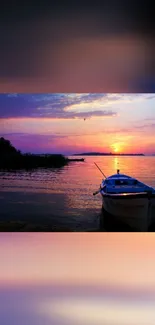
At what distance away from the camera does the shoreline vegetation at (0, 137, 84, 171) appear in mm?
5695

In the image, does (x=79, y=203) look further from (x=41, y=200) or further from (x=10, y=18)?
(x=10, y=18)

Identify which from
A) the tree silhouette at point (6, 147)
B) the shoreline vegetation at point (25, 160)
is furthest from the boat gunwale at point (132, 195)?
the tree silhouette at point (6, 147)

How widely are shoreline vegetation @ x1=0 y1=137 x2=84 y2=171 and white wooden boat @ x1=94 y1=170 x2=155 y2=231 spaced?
54cm

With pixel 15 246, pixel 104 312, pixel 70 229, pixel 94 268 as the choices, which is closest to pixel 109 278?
pixel 94 268

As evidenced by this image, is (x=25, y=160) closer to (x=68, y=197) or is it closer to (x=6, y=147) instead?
(x=6, y=147)

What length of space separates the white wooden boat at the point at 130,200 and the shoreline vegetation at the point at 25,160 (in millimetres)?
537

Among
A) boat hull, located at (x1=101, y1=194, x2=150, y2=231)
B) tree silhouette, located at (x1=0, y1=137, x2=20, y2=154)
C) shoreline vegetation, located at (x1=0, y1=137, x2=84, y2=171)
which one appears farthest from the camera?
shoreline vegetation, located at (x1=0, y1=137, x2=84, y2=171)

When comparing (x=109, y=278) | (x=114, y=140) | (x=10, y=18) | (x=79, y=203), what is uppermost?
(x=10, y=18)

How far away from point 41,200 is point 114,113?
129 centimetres

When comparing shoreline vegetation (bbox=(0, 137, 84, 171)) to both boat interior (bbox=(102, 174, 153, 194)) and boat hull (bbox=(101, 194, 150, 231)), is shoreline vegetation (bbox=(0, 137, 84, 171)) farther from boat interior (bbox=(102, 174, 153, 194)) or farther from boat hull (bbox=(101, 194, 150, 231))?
boat hull (bbox=(101, 194, 150, 231))

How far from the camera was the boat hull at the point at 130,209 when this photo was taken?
548 cm

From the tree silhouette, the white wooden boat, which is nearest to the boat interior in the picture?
the white wooden boat

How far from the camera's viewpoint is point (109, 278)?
3.62 meters

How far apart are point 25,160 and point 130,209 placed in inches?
52.6
